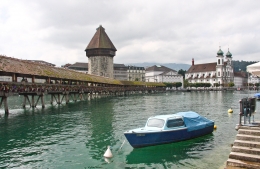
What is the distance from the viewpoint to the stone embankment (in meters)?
9.88

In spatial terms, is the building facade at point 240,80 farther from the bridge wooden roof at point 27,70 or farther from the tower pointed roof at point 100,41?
the bridge wooden roof at point 27,70

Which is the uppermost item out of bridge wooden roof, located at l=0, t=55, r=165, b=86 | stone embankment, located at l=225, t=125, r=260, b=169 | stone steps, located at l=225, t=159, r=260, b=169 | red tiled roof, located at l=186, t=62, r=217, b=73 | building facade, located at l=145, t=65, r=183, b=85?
red tiled roof, located at l=186, t=62, r=217, b=73

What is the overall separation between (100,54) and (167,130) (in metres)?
89.6

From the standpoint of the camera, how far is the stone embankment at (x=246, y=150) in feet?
32.4

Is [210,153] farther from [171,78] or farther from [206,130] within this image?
[171,78]

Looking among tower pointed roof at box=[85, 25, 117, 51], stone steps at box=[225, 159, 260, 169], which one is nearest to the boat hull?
stone steps at box=[225, 159, 260, 169]

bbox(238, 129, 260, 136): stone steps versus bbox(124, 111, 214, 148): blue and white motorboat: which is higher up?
bbox(238, 129, 260, 136): stone steps

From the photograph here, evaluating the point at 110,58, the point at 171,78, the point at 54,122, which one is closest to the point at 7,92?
the point at 54,122

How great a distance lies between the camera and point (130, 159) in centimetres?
1361

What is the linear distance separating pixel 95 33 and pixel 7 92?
79936 mm

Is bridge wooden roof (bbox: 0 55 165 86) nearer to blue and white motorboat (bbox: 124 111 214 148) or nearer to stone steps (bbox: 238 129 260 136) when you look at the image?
blue and white motorboat (bbox: 124 111 214 148)

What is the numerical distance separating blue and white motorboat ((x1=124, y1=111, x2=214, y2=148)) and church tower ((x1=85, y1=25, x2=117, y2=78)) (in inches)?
3426

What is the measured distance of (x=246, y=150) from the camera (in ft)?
34.4

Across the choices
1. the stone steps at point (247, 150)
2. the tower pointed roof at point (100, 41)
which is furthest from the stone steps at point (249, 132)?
the tower pointed roof at point (100, 41)
